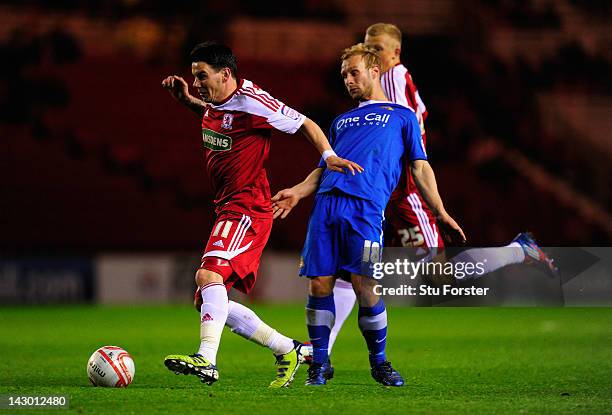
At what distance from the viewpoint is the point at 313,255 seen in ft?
19.3

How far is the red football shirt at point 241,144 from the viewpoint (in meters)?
6.00

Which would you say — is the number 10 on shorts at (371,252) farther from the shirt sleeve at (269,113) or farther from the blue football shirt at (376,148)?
the shirt sleeve at (269,113)

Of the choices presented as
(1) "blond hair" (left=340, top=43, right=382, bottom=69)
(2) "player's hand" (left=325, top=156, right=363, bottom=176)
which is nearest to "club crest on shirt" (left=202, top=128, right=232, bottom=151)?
(2) "player's hand" (left=325, top=156, right=363, bottom=176)

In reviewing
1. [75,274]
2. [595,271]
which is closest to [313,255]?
[595,271]

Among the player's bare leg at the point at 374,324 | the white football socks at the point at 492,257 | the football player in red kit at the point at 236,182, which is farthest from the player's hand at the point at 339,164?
the white football socks at the point at 492,257

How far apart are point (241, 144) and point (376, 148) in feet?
2.53

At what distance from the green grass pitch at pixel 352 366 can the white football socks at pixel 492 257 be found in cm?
70

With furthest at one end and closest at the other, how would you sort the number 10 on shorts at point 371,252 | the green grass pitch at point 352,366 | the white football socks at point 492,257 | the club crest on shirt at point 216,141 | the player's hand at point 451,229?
the white football socks at point 492,257, the club crest on shirt at point 216,141, the number 10 on shorts at point 371,252, the player's hand at point 451,229, the green grass pitch at point 352,366

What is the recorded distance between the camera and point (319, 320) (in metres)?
6.02

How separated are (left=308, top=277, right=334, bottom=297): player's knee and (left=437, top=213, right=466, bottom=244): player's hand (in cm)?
70

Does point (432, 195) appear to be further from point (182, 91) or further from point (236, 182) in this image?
point (182, 91)

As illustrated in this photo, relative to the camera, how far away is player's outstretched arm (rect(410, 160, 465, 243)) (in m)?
5.78

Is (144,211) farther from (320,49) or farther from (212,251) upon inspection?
(212,251)

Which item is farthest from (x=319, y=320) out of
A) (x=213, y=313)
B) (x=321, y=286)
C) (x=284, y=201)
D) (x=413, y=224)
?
(x=413, y=224)
